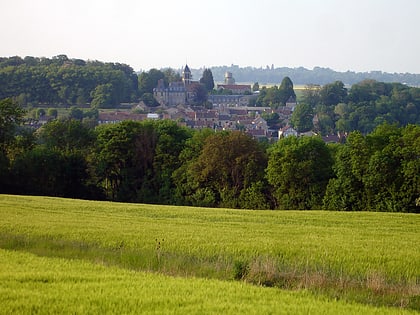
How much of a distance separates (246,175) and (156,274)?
47432 mm

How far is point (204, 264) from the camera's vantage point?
17094mm

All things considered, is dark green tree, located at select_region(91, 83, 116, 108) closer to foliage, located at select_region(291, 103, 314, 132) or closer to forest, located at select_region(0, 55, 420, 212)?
foliage, located at select_region(291, 103, 314, 132)

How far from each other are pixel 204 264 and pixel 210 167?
45.4 m

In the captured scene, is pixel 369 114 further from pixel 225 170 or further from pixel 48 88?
pixel 225 170

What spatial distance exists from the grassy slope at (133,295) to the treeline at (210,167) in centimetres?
3969

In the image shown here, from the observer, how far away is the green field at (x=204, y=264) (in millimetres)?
12031

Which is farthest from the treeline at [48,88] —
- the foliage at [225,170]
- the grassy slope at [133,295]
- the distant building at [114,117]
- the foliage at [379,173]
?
the grassy slope at [133,295]

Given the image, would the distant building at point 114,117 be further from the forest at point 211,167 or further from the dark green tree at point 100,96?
the forest at point 211,167

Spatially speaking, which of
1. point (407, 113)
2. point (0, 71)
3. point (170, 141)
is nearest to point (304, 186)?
point (170, 141)

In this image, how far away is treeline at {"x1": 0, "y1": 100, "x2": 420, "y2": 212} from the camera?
172 ft

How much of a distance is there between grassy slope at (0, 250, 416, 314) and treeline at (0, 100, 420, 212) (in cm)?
3969

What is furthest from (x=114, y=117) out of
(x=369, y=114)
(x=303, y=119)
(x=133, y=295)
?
(x=133, y=295)

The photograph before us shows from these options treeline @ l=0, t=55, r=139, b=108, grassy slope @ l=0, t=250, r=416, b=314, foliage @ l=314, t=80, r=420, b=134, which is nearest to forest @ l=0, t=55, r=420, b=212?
grassy slope @ l=0, t=250, r=416, b=314

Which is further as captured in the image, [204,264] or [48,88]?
[48,88]
